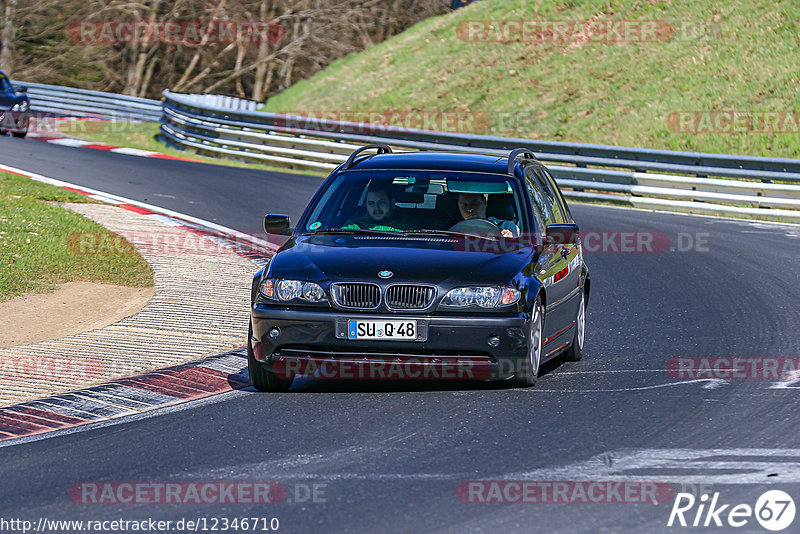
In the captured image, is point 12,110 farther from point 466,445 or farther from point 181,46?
point 466,445

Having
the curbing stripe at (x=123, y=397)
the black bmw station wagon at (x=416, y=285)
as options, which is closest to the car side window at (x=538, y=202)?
the black bmw station wagon at (x=416, y=285)

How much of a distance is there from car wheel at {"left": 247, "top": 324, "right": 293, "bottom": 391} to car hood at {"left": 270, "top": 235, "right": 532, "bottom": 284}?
518mm

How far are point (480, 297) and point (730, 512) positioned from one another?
9.03 feet

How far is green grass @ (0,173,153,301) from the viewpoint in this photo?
12266 mm

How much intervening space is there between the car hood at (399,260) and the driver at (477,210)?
0.98ft

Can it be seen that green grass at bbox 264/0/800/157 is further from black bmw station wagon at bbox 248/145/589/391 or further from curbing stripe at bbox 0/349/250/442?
curbing stripe at bbox 0/349/250/442

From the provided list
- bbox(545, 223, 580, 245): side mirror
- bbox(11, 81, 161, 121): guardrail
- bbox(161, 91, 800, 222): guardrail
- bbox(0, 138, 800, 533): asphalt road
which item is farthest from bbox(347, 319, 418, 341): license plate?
bbox(11, 81, 161, 121): guardrail

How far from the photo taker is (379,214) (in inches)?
350

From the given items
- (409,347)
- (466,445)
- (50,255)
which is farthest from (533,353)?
(50,255)

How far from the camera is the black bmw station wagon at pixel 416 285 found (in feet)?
25.2

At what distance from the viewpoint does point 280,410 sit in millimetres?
7555

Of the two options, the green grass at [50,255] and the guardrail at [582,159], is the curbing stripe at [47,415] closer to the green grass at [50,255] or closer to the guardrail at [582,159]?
the green grass at [50,255]

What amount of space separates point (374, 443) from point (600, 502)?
1.55m

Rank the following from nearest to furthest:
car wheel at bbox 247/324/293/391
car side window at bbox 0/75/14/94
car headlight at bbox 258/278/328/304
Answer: car headlight at bbox 258/278/328/304
car wheel at bbox 247/324/293/391
car side window at bbox 0/75/14/94
